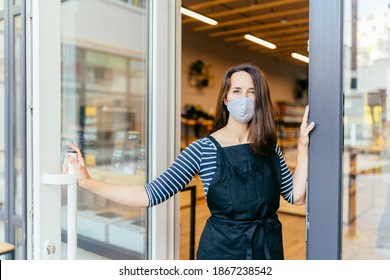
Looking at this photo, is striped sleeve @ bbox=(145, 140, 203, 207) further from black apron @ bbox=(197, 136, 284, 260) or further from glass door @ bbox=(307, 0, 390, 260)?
glass door @ bbox=(307, 0, 390, 260)

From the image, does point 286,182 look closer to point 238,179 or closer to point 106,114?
point 238,179

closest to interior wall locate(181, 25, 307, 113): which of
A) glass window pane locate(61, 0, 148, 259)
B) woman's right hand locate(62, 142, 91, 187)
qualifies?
glass window pane locate(61, 0, 148, 259)

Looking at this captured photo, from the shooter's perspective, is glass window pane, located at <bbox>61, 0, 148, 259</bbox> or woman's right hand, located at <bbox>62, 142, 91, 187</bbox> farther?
glass window pane, located at <bbox>61, 0, 148, 259</bbox>

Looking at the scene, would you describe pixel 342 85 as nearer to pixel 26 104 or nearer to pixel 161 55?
pixel 161 55

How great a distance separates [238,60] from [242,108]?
761 centimetres

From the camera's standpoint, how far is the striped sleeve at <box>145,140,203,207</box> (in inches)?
52.6

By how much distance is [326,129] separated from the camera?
1165 mm

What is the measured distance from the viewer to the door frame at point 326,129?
114 centimetres

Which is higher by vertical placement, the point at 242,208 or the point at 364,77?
the point at 364,77

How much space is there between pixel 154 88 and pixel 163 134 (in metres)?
0.22

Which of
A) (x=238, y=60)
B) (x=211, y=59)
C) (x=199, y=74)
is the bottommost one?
(x=199, y=74)

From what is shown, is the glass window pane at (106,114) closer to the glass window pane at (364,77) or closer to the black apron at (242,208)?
the black apron at (242,208)

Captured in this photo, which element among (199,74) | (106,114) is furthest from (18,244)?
(199,74)
